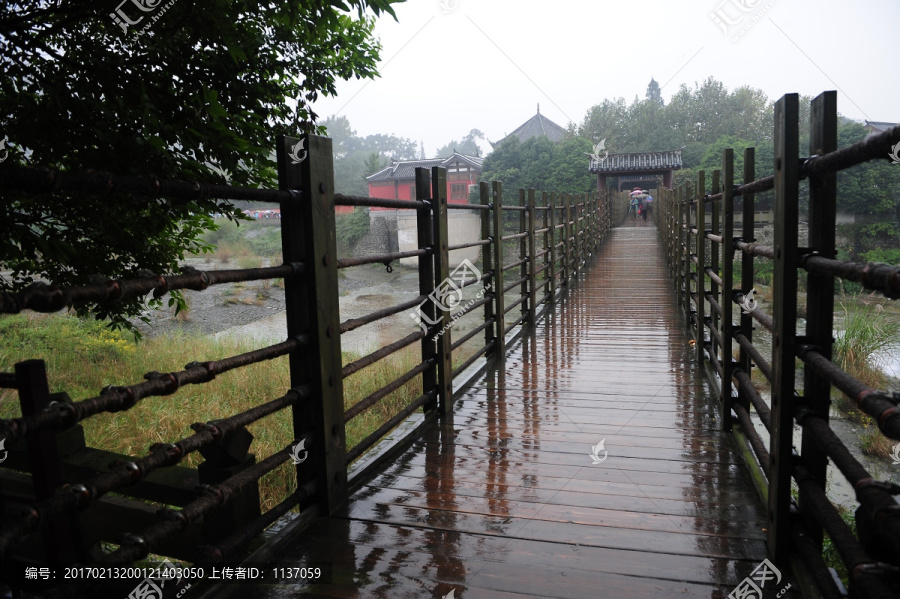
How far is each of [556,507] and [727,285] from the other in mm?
1442

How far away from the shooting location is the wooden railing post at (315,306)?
203 centimetres

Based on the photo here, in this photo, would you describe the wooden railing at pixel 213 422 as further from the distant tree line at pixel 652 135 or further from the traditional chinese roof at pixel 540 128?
the traditional chinese roof at pixel 540 128

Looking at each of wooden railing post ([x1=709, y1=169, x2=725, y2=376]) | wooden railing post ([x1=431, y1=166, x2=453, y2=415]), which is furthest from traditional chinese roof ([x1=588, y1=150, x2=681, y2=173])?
wooden railing post ([x1=431, y1=166, x2=453, y2=415])

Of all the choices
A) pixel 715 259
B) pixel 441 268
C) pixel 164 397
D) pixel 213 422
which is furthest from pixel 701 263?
pixel 164 397

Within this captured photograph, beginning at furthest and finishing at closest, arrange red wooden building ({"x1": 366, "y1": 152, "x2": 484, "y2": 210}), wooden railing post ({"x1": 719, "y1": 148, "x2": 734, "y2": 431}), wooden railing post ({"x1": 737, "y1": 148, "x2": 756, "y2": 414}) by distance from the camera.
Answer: red wooden building ({"x1": 366, "y1": 152, "x2": 484, "y2": 210}) < wooden railing post ({"x1": 719, "y1": 148, "x2": 734, "y2": 431}) < wooden railing post ({"x1": 737, "y1": 148, "x2": 756, "y2": 414})

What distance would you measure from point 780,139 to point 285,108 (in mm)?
2036

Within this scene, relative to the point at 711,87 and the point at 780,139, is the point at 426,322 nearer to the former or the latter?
the point at 780,139

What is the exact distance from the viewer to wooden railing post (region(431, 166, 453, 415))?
10.7 feet

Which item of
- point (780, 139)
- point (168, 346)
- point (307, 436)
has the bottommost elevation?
point (168, 346)

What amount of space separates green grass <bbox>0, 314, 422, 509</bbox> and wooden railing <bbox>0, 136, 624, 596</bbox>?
1.96 m


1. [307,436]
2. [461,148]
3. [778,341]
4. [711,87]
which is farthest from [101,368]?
[461,148]

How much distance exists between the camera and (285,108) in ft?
9.27

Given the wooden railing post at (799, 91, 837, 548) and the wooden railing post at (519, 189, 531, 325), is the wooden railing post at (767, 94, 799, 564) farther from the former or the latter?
the wooden railing post at (519, 189, 531, 325)

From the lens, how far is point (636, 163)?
22.6m
